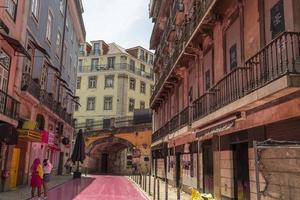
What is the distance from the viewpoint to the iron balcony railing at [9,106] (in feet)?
50.2

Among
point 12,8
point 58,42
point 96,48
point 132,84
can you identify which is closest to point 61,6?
point 58,42

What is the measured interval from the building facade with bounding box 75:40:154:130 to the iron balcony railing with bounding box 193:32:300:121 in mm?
42811

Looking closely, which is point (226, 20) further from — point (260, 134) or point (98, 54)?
point (98, 54)

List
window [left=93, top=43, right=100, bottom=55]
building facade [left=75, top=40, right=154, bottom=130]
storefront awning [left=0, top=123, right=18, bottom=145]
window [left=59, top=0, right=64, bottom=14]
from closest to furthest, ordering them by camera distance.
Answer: storefront awning [left=0, top=123, right=18, bottom=145] → window [left=59, top=0, right=64, bottom=14] → building facade [left=75, top=40, right=154, bottom=130] → window [left=93, top=43, right=100, bottom=55]

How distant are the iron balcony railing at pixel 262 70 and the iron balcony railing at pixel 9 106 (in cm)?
824

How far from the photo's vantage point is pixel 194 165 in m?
16.9

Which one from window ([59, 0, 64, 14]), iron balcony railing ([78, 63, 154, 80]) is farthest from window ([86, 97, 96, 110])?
window ([59, 0, 64, 14])

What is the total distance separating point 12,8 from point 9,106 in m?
4.45

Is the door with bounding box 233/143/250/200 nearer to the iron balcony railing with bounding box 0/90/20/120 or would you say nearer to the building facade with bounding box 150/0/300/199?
the building facade with bounding box 150/0/300/199

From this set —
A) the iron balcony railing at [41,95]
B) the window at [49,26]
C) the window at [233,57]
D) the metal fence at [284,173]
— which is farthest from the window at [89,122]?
the metal fence at [284,173]

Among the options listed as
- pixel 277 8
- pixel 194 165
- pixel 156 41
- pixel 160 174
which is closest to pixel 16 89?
pixel 194 165

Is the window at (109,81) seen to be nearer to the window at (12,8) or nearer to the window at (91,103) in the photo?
the window at (91,103)

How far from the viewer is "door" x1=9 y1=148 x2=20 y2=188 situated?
60.4 feet

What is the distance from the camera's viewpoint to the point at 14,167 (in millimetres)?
19094
